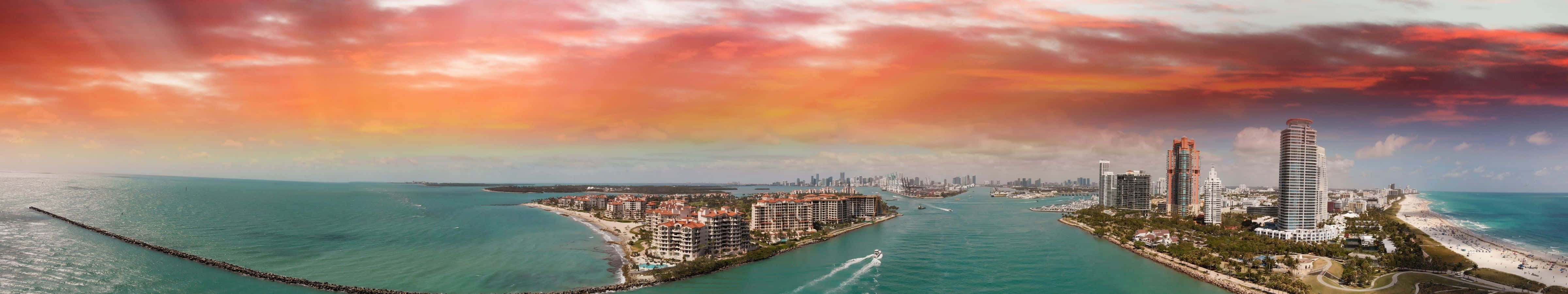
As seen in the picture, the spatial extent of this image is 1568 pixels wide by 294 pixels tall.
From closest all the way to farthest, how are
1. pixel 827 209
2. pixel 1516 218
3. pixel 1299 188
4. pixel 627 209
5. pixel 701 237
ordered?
pixel 701 237 → pixel 1299 188 → pixel 827 209 → pixel 627 209 → pixel 1516 218

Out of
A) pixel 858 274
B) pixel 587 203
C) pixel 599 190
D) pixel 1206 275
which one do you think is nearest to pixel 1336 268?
pixel 1206 275

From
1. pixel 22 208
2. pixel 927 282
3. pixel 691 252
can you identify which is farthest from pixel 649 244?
pixel 22 208

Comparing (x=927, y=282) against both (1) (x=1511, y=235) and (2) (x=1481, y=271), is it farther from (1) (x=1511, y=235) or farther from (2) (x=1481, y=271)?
(1) (x=1511, y=235)

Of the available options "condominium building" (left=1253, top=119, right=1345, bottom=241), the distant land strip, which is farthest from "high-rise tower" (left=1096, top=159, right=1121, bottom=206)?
the distant land strip

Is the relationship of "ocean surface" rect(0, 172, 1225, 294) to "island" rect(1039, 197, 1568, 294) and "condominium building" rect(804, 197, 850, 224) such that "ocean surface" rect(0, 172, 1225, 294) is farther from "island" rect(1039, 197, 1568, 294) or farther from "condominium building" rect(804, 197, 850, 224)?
"condominium building" rect(804, 197, 850, 224)

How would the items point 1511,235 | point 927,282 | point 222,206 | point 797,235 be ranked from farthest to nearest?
point 222,206, point 1511,235, point 797,235, point 927,282

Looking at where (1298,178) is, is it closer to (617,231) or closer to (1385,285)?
(1385,285)
